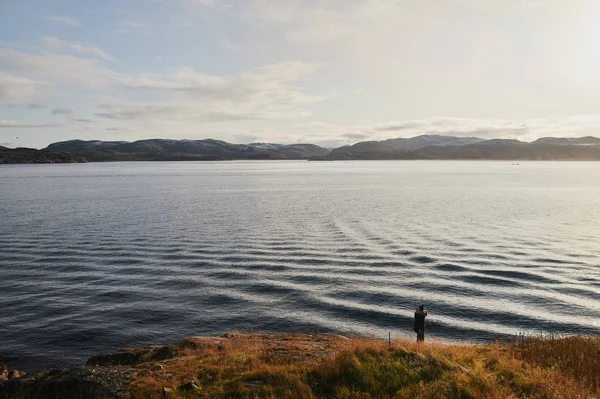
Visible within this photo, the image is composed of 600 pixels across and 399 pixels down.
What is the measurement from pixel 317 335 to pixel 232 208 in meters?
56.0

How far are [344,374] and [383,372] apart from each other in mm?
1330

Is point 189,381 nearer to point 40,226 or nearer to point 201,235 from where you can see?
point 201,235

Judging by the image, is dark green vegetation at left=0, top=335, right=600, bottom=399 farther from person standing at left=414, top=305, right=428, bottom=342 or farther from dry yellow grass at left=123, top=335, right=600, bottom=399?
person standing at left=414, top=305, right=428, bottom=342

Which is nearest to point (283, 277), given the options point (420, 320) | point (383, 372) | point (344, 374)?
point (420, 320)

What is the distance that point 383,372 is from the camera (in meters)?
15.1

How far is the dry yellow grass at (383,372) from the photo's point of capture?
14.1 meters

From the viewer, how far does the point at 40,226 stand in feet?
188

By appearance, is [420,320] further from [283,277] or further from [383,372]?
[283,277]

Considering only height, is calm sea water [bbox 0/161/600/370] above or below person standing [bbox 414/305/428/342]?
below

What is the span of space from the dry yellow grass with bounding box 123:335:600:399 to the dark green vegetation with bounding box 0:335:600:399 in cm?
3

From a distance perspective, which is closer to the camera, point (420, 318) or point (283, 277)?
point (420, 318)

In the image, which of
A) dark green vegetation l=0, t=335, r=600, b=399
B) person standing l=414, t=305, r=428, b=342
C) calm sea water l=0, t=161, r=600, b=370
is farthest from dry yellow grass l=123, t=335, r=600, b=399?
calm sea water l=0, t=161, r=600, b=370

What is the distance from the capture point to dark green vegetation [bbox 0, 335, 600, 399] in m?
14.1

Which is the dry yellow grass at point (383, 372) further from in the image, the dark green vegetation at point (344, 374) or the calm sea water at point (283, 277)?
the calm sea water at point (283, 277)
